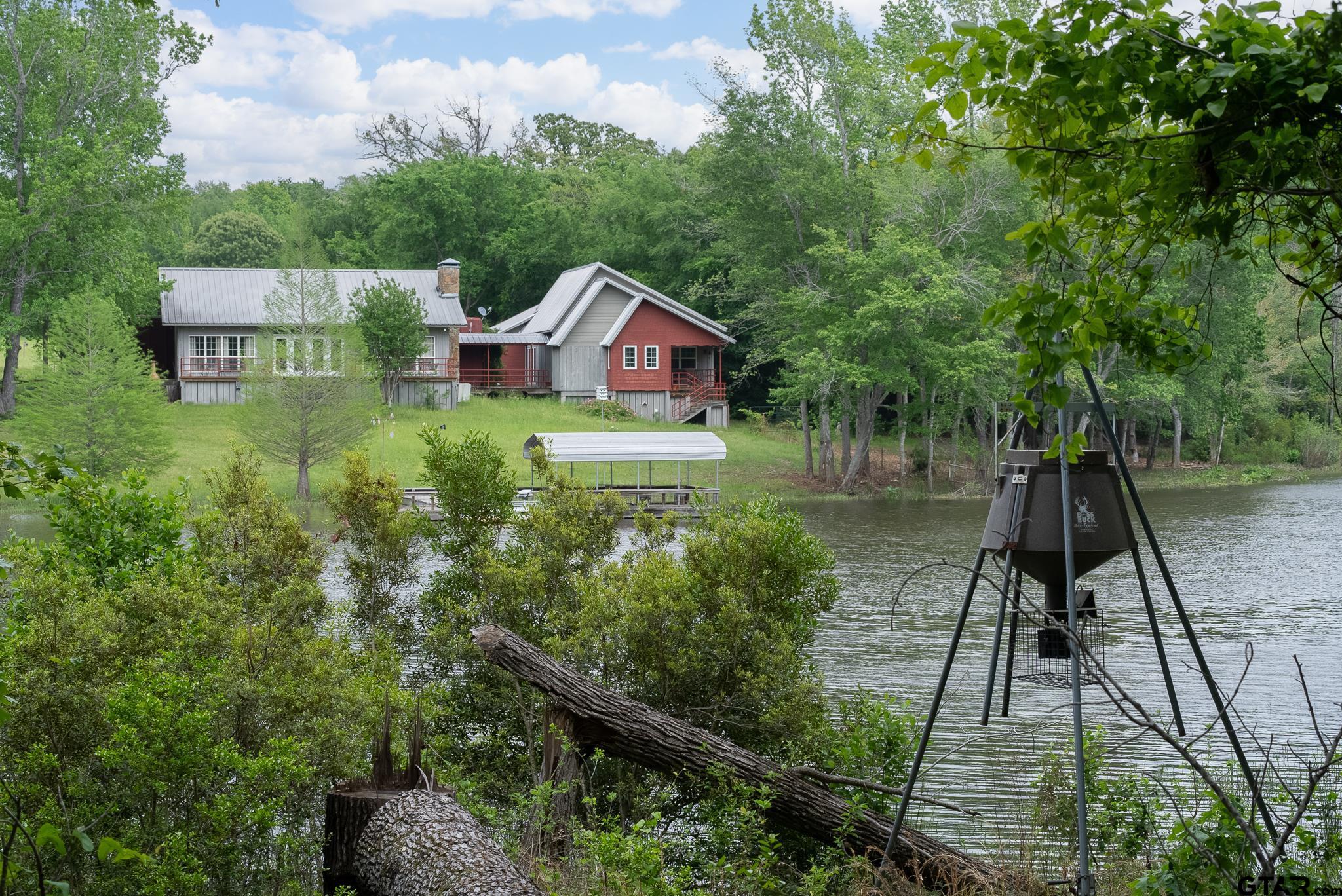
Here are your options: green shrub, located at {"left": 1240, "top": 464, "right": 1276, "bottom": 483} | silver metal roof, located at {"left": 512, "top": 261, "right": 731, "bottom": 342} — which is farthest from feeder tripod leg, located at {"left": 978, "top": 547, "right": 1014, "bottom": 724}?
silver metal roof, located at {"left": 512, "top": 261, "right": 731, "bottom": 342}

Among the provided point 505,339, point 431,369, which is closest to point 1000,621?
point 431,369

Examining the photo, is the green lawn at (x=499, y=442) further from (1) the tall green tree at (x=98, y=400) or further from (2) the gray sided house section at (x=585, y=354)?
(1) the tall green tree at (x=98, y=400)

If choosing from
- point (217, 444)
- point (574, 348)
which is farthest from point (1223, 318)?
point (217, 444)

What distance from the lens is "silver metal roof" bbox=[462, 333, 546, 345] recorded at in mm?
51344

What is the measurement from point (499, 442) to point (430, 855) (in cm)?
3328

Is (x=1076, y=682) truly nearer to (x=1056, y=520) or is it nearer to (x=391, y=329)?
(x=1056, y=520)

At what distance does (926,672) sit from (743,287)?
2952 cm

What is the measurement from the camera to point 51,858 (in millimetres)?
6035

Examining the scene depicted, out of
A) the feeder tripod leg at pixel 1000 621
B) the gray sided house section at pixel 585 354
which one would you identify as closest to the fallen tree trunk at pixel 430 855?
the feeder tripod leg at pixel 1000 621

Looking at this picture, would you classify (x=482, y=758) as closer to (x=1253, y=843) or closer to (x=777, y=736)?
(x=777, y=736)

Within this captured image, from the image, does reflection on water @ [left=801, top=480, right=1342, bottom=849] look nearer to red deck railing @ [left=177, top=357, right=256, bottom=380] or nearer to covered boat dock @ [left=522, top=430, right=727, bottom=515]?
covered boat dock @ [left=522, top=430, right=727, bottom=515]

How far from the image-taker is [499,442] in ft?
128

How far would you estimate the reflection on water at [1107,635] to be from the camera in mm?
11125

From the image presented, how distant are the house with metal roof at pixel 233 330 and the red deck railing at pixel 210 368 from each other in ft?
0.08
